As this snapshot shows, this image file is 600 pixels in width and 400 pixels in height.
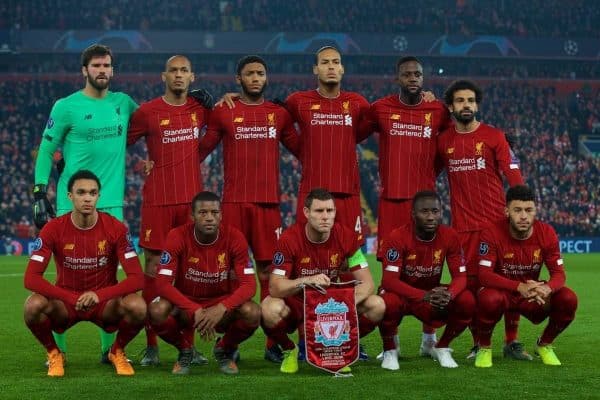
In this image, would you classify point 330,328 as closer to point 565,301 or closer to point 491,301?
point 491,301

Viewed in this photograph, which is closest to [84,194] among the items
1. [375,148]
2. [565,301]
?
[565,301]

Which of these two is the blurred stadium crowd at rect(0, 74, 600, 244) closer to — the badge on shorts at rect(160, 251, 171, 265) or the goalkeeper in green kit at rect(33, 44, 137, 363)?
the goalkeeper in green kit at rect(33, 44, 137, 363)

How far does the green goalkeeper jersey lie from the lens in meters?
8.04

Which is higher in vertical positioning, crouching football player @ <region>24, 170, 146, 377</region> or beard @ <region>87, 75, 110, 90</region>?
beard @ <region>87, 75, 110, 90</region>

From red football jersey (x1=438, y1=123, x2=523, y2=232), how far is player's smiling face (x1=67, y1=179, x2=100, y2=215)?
282cm

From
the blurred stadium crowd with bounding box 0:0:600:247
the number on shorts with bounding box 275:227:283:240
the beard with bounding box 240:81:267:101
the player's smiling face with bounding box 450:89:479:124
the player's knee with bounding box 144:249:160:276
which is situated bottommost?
the player's knee with bounding box 144:249:160:276

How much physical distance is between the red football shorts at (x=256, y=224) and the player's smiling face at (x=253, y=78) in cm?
89

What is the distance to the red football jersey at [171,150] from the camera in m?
8.20

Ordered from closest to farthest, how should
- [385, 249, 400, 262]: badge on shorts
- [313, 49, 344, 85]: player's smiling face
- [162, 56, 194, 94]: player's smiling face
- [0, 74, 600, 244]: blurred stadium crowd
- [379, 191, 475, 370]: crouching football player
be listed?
[379, 191, 475, 370]: crouching football player, [385, 249, 400, 262]: badge on shorts, [162, 56, 194, 94]: player's smiling face, [313, 49, 344, 85]: player's smiling face, [0, 74, 600, 244]: blurred stadium crowd

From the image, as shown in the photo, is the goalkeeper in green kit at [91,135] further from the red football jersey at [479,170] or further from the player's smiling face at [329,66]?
the red football jersey at [479,170]

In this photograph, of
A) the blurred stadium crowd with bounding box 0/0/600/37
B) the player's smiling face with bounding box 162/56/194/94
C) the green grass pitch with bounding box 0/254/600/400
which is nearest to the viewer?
the green grass pitch with bounding box 0/254/600/400

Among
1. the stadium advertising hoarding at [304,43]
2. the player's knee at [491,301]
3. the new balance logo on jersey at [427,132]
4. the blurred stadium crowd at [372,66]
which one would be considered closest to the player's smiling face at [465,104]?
the new balance logo on jersey at [427,132]

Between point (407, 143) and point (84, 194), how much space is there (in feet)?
8.69

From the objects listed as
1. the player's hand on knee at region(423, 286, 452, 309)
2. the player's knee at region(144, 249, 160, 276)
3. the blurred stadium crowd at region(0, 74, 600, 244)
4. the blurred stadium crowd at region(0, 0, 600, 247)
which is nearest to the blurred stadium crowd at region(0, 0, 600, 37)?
the blurred stadium crowd at region(0, 0, 600, 247)
